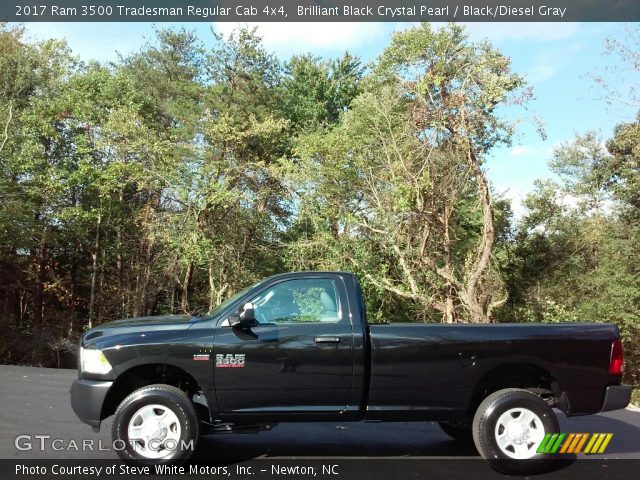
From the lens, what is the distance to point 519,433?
5.51 meters

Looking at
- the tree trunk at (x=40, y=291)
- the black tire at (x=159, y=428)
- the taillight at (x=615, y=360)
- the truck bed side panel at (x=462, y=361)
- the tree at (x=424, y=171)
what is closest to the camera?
the black tire at (x=159, y=428)

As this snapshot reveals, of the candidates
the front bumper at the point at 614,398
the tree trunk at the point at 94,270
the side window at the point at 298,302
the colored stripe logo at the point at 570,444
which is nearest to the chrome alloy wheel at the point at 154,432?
the side window at the point at 298,302

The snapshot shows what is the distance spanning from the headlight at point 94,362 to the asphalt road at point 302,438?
0.88 meters

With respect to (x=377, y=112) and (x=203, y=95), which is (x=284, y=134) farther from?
(x=377, y=112)

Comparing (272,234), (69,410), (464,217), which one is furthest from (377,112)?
(69,410)

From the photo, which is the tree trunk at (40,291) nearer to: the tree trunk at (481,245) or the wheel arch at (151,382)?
the tree trunk at (481,245)

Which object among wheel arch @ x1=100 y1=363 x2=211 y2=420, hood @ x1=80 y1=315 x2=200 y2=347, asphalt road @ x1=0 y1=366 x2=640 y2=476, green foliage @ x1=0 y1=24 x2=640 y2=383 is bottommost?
asphalt road @ x1=0 y1=366 x2=640 y2=476

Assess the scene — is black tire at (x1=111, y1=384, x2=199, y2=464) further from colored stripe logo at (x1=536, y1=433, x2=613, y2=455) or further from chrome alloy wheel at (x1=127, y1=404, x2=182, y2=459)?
colored stripe logo at (x1=536, y1=433, x2=613, y2=455)

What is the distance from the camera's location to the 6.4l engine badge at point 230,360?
542cm

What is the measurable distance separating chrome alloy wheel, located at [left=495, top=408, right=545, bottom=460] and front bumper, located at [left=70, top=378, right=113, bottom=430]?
3640mm

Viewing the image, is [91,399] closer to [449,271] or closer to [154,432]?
[154,432]

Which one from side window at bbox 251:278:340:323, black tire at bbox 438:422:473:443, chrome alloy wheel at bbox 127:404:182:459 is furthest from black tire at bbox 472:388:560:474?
chrome alloy wheel at bbox 127:404:182:459

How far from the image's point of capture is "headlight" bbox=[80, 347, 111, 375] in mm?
5406

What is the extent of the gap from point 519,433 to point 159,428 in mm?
3314
